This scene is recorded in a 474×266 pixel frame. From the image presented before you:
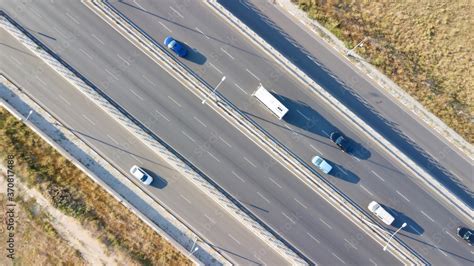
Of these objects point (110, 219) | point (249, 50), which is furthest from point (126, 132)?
point (249, 50)

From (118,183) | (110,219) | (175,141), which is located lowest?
(110,219)

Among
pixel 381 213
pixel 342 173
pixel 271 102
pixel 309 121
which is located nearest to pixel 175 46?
pixel 271 102

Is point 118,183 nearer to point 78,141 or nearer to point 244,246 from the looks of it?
point 78,141

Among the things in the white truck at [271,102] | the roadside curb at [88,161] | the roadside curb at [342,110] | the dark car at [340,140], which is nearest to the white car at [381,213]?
the roadside curb at [342,110]

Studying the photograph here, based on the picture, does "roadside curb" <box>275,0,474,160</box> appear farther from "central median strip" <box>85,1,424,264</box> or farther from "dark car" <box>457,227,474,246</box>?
"central median strip" <box>85,1,424,264</box>

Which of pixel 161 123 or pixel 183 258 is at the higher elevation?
pixel 161 123

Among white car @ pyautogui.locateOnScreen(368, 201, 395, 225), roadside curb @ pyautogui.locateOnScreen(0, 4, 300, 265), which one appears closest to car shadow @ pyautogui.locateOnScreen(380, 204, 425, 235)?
white car @ pyautogui.locateOnScreen(368, 201, 395, 225)
